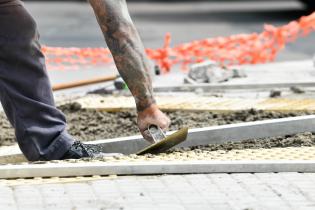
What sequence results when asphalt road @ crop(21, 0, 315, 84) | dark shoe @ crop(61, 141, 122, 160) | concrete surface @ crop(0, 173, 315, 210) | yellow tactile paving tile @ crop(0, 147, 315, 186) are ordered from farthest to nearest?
asphalt road @ crop(21, 0, 315, 84) → dark shoe @ crop(61, 141, 122, 160) → yellow tactile paving tile @ crop(0, 147, 315, 186) → concrete surface @ crop(0, 173, 315, 210)

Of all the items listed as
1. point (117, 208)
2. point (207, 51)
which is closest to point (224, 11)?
point (207, 51)

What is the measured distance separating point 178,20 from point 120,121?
12773 millimetres

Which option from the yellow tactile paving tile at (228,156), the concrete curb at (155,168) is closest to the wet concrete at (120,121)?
the yellow tactile paving tile at (228,156)

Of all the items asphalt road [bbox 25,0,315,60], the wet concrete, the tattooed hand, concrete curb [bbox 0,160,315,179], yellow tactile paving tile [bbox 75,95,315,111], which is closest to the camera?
concrete curb [bbox 0,160,315,179]

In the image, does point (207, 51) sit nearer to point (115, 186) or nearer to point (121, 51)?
point (121, 51)

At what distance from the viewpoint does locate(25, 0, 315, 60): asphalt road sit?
16.5m

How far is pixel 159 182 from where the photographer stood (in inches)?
233

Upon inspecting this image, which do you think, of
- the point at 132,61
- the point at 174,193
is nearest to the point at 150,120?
the point at 132,61

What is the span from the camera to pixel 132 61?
655 centimetres

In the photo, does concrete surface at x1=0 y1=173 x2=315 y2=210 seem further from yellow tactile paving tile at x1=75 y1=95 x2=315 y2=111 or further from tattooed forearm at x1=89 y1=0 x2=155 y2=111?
yellow tactile paving tile at x1=75 y1=95 x2=315 y2=111

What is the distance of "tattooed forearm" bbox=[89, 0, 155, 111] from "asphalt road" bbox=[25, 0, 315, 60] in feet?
25.2

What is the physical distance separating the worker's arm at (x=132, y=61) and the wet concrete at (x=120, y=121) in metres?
1.54

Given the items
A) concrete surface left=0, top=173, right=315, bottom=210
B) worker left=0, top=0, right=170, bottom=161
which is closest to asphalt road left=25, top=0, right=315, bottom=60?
worker left=0, top=0, right=170, bottom=161

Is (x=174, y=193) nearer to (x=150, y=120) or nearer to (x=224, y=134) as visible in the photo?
(x=150, y=120)
